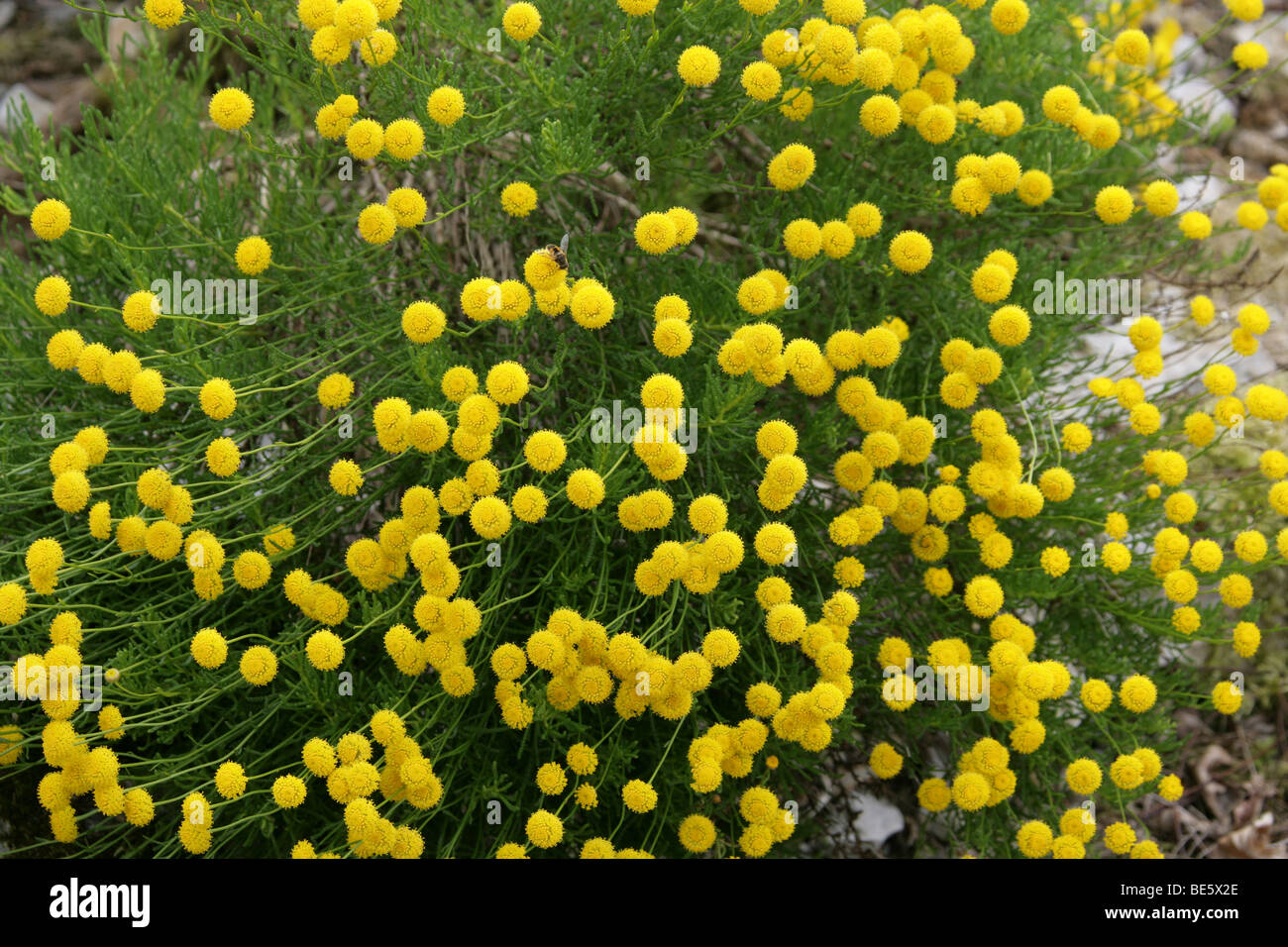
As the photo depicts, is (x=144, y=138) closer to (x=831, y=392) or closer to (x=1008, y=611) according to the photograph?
(x=831, y=392)

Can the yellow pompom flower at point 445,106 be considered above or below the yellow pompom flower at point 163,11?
below

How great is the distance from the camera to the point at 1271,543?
158 inches

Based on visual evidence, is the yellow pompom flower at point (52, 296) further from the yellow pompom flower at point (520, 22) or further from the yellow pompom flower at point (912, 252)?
the yellow pompom flower at point (912, 252)

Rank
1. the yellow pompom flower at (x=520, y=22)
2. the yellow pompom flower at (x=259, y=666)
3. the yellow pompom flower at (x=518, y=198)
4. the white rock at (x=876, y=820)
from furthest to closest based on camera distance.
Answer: the white rock at (x=876, y=820)
the yellow pompom flower at (x=518, y=198)
the yellow pompom flower at (x=520, y=22)
the yellow pompom flower at (x=259, y=666)

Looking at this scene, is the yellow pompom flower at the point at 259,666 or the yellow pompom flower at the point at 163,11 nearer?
the yellow pompom flower at the point at 259,666

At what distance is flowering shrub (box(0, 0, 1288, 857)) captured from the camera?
8.29 feet

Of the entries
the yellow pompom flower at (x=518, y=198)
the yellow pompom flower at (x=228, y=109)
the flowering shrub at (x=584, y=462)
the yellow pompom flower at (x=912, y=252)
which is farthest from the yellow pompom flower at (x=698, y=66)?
the yellow pompom flower at (x=228, y=109)

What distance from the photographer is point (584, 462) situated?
8.77 feet

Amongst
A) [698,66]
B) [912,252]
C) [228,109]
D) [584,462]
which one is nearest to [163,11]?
[228,109]

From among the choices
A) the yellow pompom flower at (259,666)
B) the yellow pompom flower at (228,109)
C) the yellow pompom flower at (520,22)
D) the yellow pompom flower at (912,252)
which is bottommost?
the yellow pompom flower at (259,666)

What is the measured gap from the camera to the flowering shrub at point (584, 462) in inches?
99.4

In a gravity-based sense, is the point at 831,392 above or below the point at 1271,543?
above

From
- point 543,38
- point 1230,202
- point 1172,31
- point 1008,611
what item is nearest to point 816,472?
point 1008,611

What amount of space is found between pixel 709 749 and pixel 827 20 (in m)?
1.94
